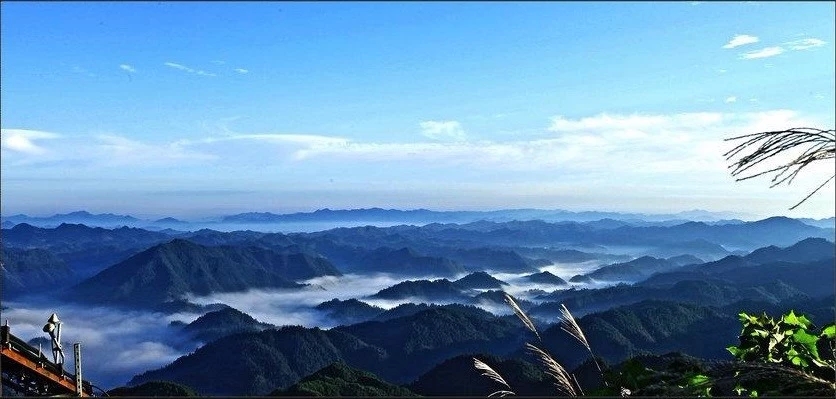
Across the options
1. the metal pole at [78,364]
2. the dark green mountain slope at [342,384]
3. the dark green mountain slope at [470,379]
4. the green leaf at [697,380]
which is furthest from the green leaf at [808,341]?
the dark green mountain slope at [470,379]

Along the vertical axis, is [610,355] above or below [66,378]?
below

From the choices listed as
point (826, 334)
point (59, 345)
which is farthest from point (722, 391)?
point (59, 345)

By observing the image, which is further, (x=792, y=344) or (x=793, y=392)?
(x=792, y=344)

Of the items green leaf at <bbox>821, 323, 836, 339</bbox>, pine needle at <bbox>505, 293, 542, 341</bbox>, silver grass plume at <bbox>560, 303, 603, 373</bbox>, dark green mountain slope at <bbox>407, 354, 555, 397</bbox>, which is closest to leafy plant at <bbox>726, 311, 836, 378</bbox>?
green leaf at <bbox>821, 323, 836, 339</bbox>

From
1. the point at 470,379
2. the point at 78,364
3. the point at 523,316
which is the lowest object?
the point at 470,379

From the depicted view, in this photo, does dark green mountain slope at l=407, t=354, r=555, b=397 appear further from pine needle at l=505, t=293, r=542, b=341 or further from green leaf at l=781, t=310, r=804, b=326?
pine needle at l=505, t=293, r=542, b=341

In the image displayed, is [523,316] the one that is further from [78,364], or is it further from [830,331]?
[78,364]

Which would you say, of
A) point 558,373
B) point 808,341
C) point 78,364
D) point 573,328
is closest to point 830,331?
point 808,341

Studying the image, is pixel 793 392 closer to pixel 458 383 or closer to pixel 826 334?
pixel 826 334
